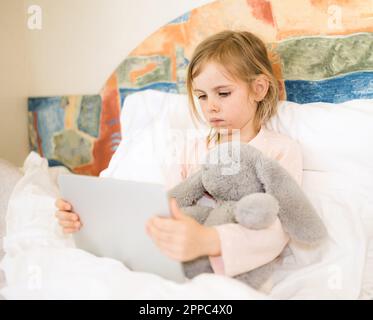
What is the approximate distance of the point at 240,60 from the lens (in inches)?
42.0

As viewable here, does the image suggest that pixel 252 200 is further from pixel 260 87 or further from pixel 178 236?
pixel 260 87

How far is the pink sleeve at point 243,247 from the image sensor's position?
2.48 ft

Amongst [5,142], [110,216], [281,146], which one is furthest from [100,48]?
[110,216]

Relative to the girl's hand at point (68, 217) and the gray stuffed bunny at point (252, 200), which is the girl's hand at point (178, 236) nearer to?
the gray stuffed bunny at point (252, 200)

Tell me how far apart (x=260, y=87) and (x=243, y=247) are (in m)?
0.50

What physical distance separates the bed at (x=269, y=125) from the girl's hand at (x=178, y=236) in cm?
5

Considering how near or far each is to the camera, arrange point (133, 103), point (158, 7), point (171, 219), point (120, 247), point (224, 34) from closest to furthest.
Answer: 1. point (171, 219)
2. point (120, 247)
3. point (224, 34)
4. point (133, 103)
5. point (158, 7)

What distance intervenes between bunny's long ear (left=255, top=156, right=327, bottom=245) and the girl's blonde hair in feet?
1.07

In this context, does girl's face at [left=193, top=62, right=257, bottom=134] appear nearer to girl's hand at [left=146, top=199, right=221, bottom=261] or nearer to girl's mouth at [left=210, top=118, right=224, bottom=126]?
girl's mouth at [left=210, top=118, right=224, bottom=126]

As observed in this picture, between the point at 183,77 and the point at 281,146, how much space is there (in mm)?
577

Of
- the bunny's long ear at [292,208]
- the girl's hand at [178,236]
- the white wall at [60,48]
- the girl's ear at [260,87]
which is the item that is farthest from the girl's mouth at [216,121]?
the white wall at [60,48]

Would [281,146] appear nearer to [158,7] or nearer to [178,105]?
[178,105]

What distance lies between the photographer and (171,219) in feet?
2.33

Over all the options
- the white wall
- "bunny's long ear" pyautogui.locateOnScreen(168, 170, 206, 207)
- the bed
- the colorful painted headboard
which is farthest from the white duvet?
the white wall
